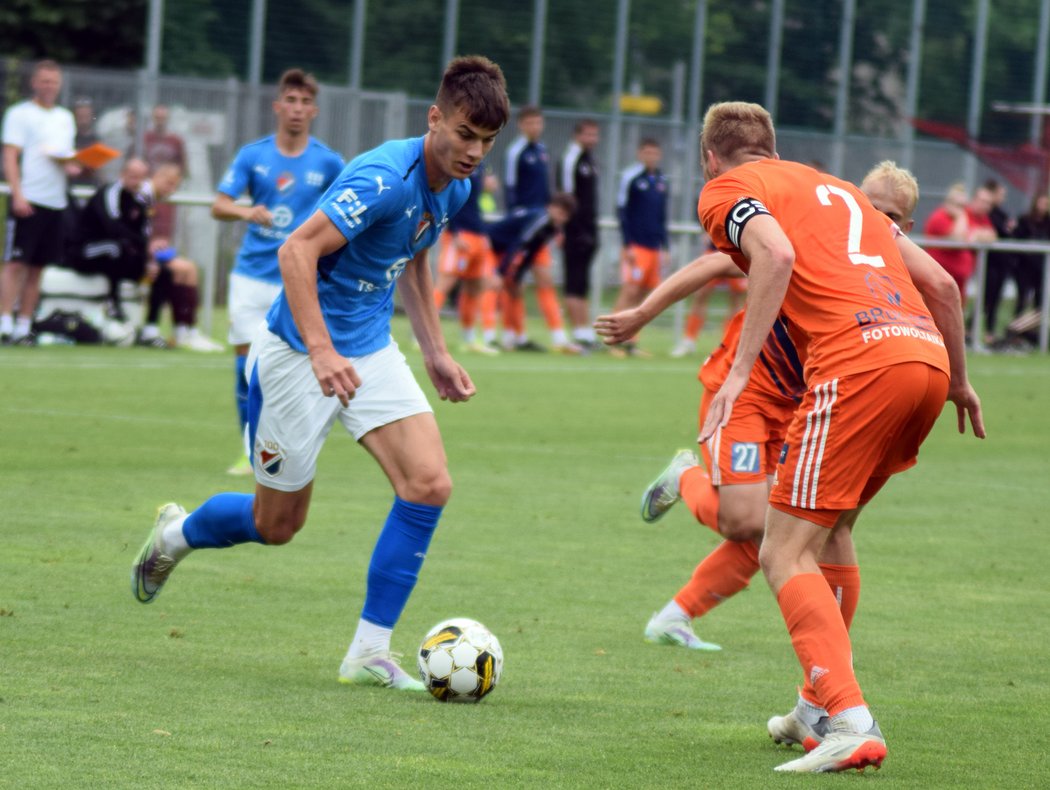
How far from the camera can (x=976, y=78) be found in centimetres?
3800

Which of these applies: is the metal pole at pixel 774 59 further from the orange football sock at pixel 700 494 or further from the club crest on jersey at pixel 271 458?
the club crest on jersey at pixel 271 458

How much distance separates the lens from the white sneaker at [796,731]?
4.98 meters

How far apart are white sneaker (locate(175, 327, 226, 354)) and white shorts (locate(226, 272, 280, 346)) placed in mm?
7326

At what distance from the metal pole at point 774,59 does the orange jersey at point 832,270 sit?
104ft

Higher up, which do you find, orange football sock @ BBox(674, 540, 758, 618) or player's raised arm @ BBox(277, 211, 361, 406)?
player's raised arm @ BBox(277, 211, 361, 406)

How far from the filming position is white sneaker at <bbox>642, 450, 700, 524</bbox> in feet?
24.5

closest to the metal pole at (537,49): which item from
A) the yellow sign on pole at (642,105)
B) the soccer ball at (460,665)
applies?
the yellow sign on pole at (642,105)

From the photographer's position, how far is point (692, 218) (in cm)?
Answer: 3416

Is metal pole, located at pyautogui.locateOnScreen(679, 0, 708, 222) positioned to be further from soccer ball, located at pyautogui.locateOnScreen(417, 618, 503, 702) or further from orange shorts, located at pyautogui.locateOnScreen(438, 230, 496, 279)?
soccer ball, located at pyautogui.locateOnScreen(417, 618, 503, 702)

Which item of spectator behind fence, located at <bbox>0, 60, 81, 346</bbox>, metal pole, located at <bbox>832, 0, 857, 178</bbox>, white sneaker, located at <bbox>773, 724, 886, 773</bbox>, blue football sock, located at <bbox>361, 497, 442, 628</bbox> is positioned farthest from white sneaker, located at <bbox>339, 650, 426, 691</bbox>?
metal pole, located at <bbox>832, 0, 857, 178</bbox>

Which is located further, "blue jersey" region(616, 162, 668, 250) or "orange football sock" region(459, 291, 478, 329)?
"blue jersey" region(616, 162, 668, 250)

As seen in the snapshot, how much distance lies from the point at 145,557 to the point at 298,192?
4.63 meters

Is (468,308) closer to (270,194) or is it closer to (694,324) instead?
(694,324)

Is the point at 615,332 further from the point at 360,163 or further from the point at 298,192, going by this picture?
the point at 298,192
